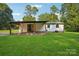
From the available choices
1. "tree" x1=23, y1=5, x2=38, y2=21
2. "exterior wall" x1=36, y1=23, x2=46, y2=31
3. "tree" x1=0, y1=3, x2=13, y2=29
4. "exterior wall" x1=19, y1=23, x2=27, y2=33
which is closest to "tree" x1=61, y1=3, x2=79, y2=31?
"exterior wall" x1=36, y1=23, x2=46, y2=31

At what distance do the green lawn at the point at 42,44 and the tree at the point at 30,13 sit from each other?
33cm

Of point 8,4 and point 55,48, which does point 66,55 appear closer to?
point 55,48

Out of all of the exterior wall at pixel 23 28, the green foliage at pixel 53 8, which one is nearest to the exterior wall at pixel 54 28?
the green foliage at pixel 53 8

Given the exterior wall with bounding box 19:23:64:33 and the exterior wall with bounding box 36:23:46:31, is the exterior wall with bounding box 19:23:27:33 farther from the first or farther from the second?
the exterior wall with bounding box 36:23:46:31

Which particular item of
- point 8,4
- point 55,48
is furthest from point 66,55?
point 8,4

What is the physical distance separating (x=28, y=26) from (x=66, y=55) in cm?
87

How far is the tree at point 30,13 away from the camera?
61.7 feet

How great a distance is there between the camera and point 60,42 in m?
18.8

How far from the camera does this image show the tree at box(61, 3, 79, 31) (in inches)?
741

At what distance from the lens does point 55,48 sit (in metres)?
18.8

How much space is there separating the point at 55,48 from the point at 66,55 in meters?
0.24

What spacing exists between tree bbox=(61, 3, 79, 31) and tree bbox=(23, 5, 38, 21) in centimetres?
51

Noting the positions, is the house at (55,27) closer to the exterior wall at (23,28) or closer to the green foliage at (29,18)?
the green foliage at (29,18)

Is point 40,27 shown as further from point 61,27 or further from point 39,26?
point 61,27
